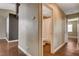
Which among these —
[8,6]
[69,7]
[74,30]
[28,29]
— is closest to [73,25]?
[74,30]

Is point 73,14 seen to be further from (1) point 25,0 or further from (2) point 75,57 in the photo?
(1) point 25,0

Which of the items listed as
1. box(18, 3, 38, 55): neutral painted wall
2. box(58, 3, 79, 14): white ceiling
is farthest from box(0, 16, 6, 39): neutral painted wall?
box(58, 3, 79, 14): white ceiling

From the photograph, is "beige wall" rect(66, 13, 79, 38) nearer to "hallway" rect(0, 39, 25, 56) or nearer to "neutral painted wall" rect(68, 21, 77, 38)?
"neutral painted wall" rect(68, 21, 77, 38)

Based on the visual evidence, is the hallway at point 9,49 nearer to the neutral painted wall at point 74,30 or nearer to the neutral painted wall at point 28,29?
the neutral painted wall at point 28,29

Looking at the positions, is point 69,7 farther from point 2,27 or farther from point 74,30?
point 2,27

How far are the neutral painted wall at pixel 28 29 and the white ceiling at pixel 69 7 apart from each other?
469 millimetres

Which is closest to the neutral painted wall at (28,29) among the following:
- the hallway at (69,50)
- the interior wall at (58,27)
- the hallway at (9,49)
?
the hallway at (9,49)

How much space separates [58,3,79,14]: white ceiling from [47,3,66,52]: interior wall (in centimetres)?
7

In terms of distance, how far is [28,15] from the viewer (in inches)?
66.2

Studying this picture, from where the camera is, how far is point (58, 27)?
6.52 feet

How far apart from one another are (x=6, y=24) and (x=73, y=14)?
1116mm

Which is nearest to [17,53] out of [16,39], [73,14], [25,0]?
[16,39]

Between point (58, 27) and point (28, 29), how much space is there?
0.62 m

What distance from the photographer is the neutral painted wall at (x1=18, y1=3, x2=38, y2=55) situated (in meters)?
1.66
